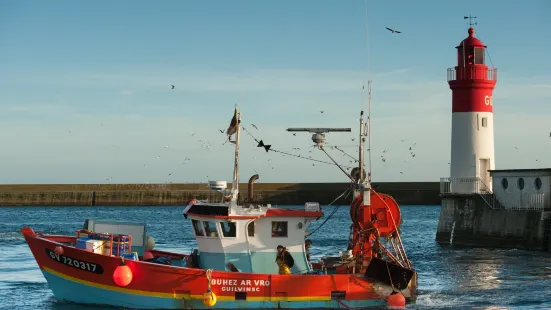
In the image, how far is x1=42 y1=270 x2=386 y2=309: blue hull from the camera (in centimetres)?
2433

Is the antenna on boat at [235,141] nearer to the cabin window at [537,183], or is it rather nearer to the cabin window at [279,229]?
the cabin window at [279,229]

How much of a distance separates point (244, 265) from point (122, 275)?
3488 mm

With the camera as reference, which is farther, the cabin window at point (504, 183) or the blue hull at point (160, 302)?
the cabin window at point (504, 183)

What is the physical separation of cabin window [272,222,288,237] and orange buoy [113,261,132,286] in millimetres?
4271

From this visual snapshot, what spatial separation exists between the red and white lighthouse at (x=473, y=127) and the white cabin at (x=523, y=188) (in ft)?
2.93

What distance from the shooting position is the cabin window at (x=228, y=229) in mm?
25297

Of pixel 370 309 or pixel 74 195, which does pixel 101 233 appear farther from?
pixel 74 195

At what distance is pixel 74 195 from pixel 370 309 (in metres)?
86.0

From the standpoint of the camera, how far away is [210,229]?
25.5 meters

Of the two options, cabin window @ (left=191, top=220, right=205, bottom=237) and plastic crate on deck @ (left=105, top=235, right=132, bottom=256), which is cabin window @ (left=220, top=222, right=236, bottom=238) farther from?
plastic crate on deck @ (left=105, top=235, right=132, bottom=256)

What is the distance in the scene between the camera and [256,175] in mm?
25328

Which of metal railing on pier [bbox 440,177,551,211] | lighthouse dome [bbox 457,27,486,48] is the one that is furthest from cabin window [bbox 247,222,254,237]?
lighthouse dome [bbox 457,27,486,48]

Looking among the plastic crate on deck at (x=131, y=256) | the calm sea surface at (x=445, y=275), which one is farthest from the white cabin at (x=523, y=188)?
the plastic crate on deck at (x=131, y=256)

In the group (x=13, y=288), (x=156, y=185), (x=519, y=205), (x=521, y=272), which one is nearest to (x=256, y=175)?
A: (x=13, y=288)
